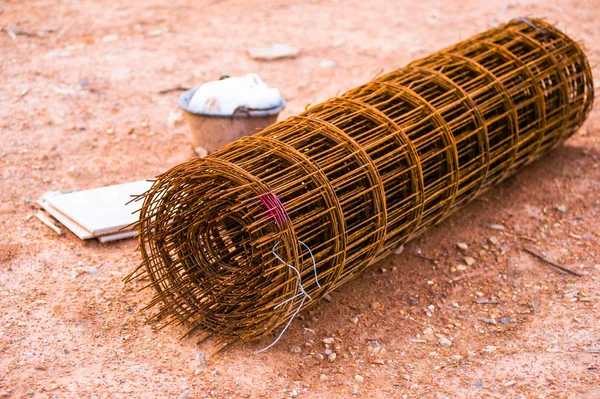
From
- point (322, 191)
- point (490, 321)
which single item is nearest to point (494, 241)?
point (490, 321)

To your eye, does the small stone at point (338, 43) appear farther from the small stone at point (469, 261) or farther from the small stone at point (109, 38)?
the small stone at point (469, 261)

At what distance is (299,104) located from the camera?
211 inches

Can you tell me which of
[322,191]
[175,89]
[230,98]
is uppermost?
[322,191]

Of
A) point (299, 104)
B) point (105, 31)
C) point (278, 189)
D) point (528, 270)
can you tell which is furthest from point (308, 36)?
point (278, 189)

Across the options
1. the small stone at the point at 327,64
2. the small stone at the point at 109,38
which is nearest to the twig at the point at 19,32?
the small stone at the point at 109,38

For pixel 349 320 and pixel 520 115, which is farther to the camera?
pixel 520 115

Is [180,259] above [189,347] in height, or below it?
above

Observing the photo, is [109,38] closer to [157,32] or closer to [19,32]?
[157,32]

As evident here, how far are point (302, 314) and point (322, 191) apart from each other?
72 cm

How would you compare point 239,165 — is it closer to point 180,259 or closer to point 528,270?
point 180,259

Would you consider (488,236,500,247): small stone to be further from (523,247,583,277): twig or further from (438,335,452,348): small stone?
(438,335,452,348): small stone

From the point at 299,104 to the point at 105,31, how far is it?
225cm

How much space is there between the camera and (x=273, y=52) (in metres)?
6.19

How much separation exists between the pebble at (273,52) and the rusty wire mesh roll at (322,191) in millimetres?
2426
